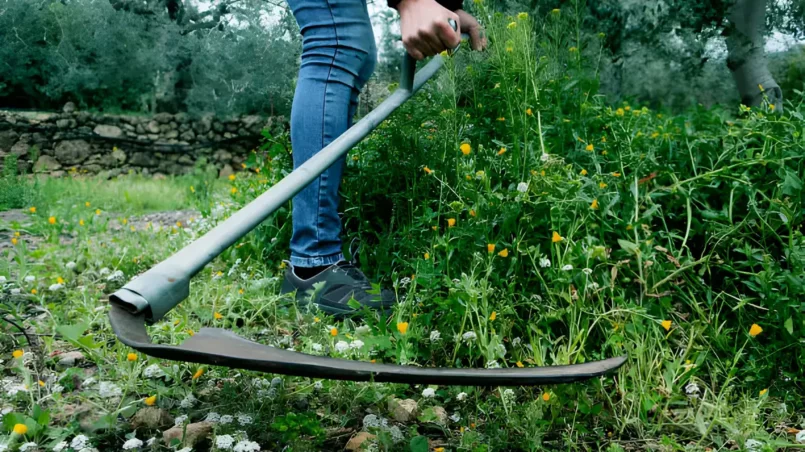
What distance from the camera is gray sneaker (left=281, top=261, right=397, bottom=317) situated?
192 cm

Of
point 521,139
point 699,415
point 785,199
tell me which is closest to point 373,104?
point 521,139

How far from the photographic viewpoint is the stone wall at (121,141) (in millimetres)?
9680

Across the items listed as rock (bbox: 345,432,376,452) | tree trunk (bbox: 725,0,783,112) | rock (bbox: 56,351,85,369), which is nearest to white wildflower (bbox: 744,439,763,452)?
rock (bbox: 345,432,376,452)

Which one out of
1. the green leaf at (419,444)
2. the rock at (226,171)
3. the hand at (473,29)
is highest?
the hand at (473,29)

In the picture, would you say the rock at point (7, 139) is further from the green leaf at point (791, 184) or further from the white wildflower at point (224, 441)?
the green leaf at point (791, 184)

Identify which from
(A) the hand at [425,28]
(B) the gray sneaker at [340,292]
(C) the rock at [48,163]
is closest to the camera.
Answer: (A) the hand at [425,28]

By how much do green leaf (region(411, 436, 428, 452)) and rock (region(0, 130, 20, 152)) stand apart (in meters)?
10.4

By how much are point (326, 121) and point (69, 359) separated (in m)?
1.03

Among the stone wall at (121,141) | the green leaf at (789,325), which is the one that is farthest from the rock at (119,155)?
the green leaf at (789,325)

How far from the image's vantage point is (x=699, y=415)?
4.32 feet

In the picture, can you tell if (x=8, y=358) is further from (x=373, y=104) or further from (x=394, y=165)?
(x=373, y=104)

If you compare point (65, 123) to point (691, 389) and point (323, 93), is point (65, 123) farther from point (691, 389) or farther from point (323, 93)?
point (691, 389)

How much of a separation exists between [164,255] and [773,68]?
637 cm

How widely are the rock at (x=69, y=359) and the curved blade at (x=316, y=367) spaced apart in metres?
0.74
